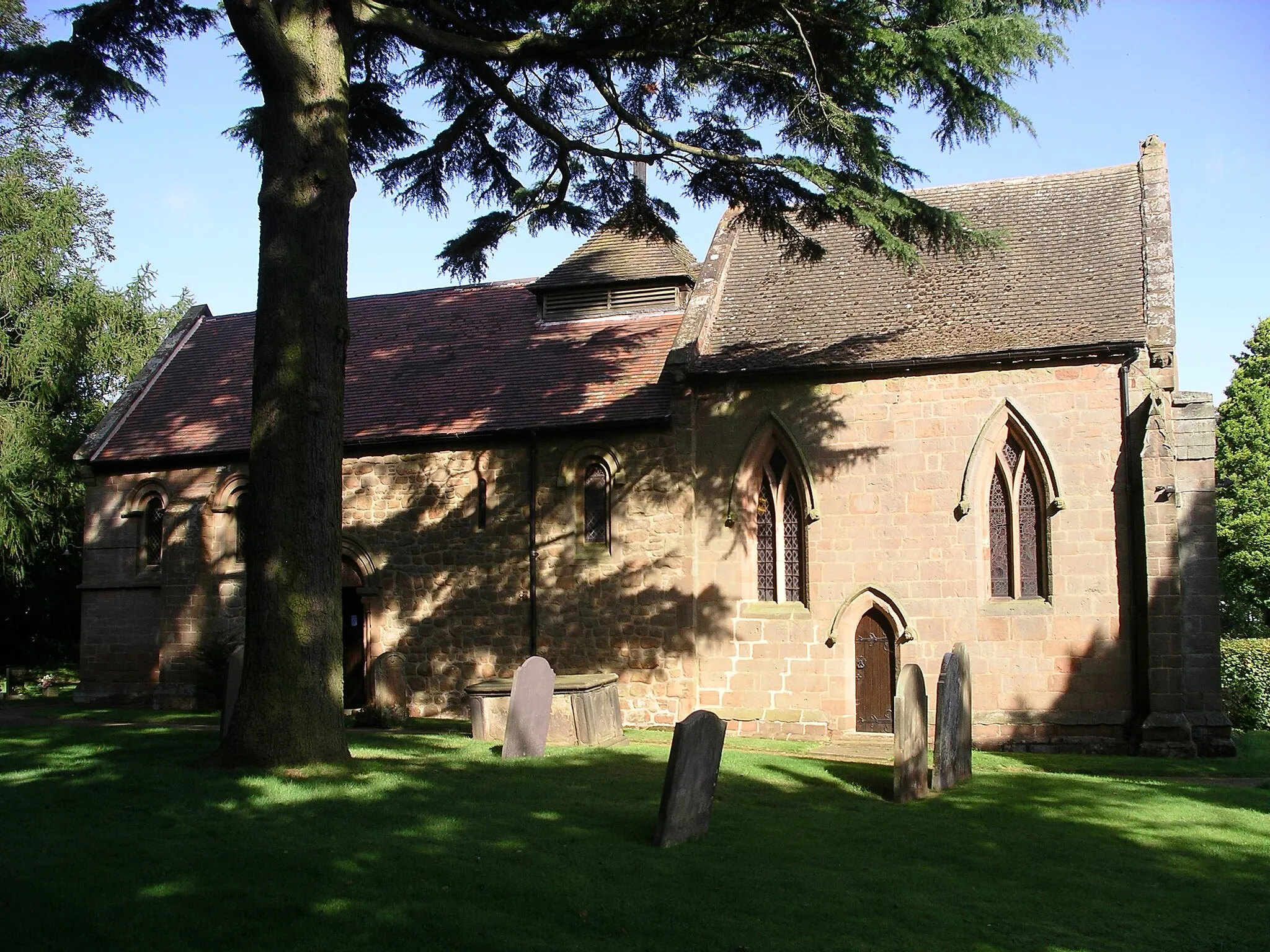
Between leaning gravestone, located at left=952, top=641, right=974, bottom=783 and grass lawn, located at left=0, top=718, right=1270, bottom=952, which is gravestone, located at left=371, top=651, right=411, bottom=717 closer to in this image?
grass lawn, located at left=0, top=718, right=1270, bottom=952

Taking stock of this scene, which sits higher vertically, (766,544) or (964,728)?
(766,544)

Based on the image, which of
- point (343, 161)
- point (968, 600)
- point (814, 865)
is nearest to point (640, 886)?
point (814, 865)

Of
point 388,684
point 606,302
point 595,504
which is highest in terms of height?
point 606,302

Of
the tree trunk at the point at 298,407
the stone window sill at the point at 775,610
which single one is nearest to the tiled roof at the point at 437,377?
the stone window sill at the point at 775,610

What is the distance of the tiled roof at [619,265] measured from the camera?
23422 mm

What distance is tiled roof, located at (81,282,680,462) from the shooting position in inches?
848

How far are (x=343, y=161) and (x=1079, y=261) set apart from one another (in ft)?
43.7

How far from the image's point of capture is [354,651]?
2250cm

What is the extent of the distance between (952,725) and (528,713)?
15.7ft

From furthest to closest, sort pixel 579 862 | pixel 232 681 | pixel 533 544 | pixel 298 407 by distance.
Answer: pixel 533 544
pixel 232 681
pixel 298 407
pixel 579 862

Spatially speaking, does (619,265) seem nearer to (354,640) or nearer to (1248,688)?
(354,640)

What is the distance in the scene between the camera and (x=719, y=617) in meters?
19.8

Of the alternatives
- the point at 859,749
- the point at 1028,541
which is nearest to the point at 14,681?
the point at 859,749

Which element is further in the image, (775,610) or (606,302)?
(606,302)
